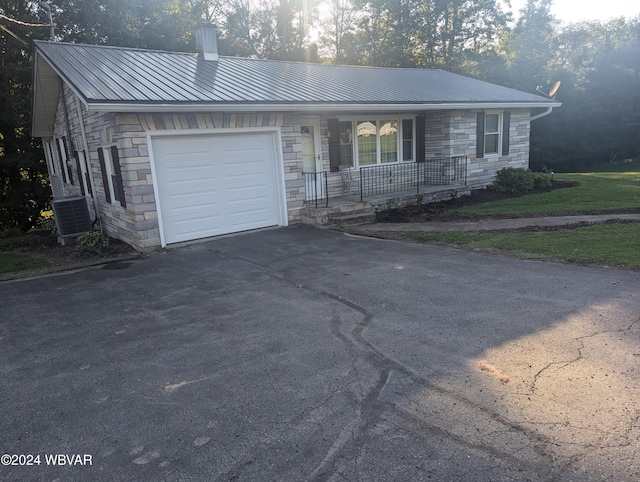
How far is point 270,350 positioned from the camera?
433 cm

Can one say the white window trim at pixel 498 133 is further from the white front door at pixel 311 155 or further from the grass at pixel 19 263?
the grass at pixel 19 263

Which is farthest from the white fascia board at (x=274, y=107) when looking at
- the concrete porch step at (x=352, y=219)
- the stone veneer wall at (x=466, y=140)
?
the concrete porch step at (x=352, y=219)

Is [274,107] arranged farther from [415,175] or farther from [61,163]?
[61,163]

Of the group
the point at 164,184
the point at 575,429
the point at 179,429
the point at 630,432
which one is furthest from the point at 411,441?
the point at 164,184

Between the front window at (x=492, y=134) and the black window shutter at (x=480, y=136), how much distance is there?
1.46 feet

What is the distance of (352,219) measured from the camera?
11.0m

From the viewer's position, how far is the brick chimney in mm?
12641

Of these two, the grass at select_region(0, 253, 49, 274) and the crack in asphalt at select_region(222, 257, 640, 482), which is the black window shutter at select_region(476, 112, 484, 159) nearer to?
the crack in asphalt at select_region(222, 257, 640, 482)

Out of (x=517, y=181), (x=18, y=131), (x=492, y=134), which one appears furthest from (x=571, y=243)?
(x=18, y=131)

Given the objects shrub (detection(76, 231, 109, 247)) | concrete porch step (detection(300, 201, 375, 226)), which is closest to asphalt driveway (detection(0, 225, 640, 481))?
shrub (detection(76, 231, 109, 247))

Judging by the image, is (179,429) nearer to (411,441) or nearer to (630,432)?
(411,441)

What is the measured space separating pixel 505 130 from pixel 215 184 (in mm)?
10898

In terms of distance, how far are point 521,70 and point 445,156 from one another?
20.1 meters

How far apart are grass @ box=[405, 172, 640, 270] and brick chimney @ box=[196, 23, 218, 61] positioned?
808cm
